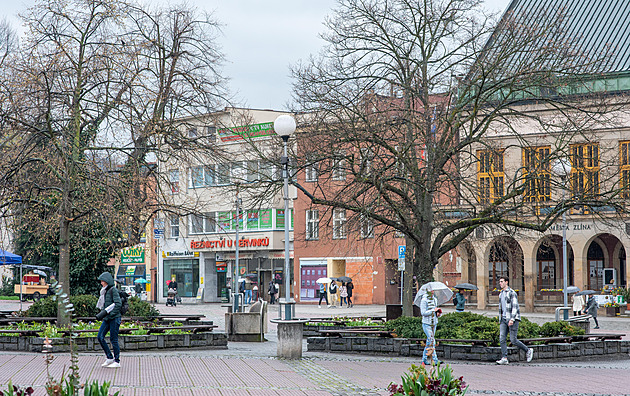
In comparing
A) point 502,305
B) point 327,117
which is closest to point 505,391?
point 502,305

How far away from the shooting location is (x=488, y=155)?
70.2 feet

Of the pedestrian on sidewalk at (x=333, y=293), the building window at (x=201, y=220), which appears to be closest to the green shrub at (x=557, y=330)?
the building window at (x=201, y=220)

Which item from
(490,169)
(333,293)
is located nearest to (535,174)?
(490,169)

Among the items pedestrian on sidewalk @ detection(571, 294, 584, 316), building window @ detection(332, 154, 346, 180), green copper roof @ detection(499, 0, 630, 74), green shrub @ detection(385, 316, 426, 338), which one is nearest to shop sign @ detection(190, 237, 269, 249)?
green copper roof @ detection(499, 0, 630, 74)

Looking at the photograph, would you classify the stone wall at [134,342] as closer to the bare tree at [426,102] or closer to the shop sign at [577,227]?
the bare tree at [426,102]

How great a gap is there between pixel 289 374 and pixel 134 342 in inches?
216

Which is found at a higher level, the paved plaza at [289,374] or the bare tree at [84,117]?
the bare tree at [84,117]

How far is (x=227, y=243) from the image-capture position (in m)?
59.6

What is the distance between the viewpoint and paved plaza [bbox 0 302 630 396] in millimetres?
12586

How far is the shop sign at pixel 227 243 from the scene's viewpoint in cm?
5725

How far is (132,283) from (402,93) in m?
49.8

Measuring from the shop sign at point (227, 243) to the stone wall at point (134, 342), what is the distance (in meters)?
36.6

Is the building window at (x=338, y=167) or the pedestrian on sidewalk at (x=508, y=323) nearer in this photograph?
the pedestrian on sidewalk at (x=508, y=323)

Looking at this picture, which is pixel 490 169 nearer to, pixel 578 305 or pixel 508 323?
pixel 508 323
